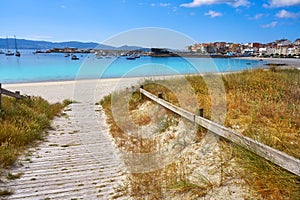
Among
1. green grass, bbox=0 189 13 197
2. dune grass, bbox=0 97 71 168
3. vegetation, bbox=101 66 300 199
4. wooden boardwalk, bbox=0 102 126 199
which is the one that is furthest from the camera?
dune grass, bbox=0 97 71 168

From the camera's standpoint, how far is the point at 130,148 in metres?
5.14

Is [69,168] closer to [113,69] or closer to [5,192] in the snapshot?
[5,192]

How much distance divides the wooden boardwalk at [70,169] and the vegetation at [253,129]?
1.44ft

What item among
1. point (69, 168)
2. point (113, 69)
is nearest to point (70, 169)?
point (69, 168)

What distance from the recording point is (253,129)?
419 cm

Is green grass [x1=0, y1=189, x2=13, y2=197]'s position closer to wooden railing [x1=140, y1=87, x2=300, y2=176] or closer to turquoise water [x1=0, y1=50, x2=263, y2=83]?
wooden railing [x1=140, y1=87, x2=300, y2=176]

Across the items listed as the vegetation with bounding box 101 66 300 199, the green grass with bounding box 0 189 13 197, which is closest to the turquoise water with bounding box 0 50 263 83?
the vegetation with bounding box 101 66 300 199

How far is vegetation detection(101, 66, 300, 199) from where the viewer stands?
280 centimetres

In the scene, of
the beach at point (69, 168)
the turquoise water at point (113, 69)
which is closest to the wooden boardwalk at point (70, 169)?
the beach at point (69, 168)

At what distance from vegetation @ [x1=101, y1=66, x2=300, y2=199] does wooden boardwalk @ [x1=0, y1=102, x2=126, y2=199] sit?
1.44 ft

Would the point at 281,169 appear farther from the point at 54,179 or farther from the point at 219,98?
the point at 219,98

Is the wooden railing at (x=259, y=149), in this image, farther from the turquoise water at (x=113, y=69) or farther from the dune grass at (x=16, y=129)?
the turquoise water at (x=113, y=69)

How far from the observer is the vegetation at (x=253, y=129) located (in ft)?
9.18

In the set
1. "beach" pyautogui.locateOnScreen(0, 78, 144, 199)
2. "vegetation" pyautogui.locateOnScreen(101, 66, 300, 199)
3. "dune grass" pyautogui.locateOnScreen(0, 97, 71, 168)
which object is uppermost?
"vegetation" pyautogui.locateOnScreen(101, 66, 300, 199)
